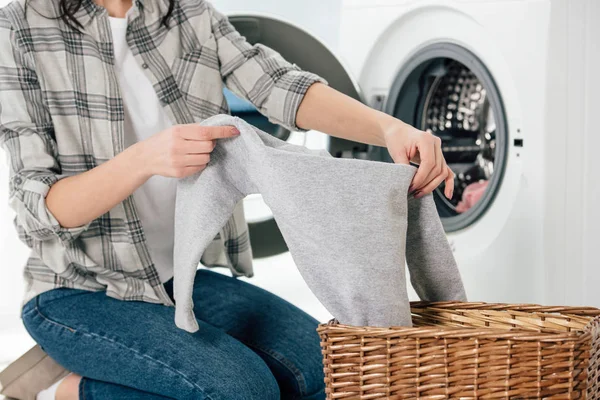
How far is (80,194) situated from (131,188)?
0.22 feet

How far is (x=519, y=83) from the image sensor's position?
1271 millimetres

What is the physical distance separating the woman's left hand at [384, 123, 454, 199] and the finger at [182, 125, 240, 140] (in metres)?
0.21

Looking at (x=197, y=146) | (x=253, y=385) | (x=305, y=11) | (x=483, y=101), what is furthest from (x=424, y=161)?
(x=305, y=11)

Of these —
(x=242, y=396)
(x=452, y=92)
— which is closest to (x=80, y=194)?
(x=242, y=396)

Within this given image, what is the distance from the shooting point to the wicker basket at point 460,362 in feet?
2.16

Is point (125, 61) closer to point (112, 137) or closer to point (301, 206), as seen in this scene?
point (112, 137)

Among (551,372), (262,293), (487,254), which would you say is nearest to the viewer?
(551,372)

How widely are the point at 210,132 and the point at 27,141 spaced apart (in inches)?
12.2

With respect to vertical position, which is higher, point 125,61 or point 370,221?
point 125,61

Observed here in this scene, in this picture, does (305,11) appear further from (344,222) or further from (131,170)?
(344,222)

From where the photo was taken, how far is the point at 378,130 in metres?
0.99

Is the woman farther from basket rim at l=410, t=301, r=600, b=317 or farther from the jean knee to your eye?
basket rim at l=410, t=301, r=600, b=317

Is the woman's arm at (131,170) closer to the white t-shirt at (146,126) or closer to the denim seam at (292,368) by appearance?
the white t-shirt at (146,126)

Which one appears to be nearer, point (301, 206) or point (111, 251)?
point (301, 206)
